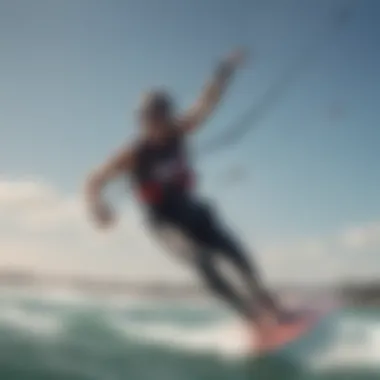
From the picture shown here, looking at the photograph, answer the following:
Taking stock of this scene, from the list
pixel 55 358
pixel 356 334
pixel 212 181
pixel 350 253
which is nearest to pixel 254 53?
pixel 212 181

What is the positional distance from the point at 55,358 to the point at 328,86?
729 millimetres

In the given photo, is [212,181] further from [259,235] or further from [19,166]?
[19,166]

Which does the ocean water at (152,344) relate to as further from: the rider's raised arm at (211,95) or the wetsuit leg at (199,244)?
the rider's raised arm at (211,95)

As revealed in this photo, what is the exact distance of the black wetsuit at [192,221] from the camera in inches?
59.4

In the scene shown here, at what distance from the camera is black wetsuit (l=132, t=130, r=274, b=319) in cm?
151

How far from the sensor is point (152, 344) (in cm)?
149

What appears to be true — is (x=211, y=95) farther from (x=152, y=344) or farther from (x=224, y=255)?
(x=152, y=344)

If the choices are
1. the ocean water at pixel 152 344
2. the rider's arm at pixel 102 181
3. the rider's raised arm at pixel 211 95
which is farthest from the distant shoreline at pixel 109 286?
the rider's raised arm at pixel 211 95

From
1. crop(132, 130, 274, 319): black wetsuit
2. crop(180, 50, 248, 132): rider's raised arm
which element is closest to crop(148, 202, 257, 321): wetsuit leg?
crop(132, 130, 274, 319): black wetsuit

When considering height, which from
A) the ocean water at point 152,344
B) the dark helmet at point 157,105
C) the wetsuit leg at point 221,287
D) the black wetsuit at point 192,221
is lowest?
the ocean water at point 152,344

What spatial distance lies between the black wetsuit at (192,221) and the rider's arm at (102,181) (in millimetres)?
24

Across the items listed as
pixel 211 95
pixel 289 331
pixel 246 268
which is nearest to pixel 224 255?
pixel 246 268

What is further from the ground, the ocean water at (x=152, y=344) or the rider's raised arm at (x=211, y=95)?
the rider's raised arm at (x=211, y=95)

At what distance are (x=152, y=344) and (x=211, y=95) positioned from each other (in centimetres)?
48
